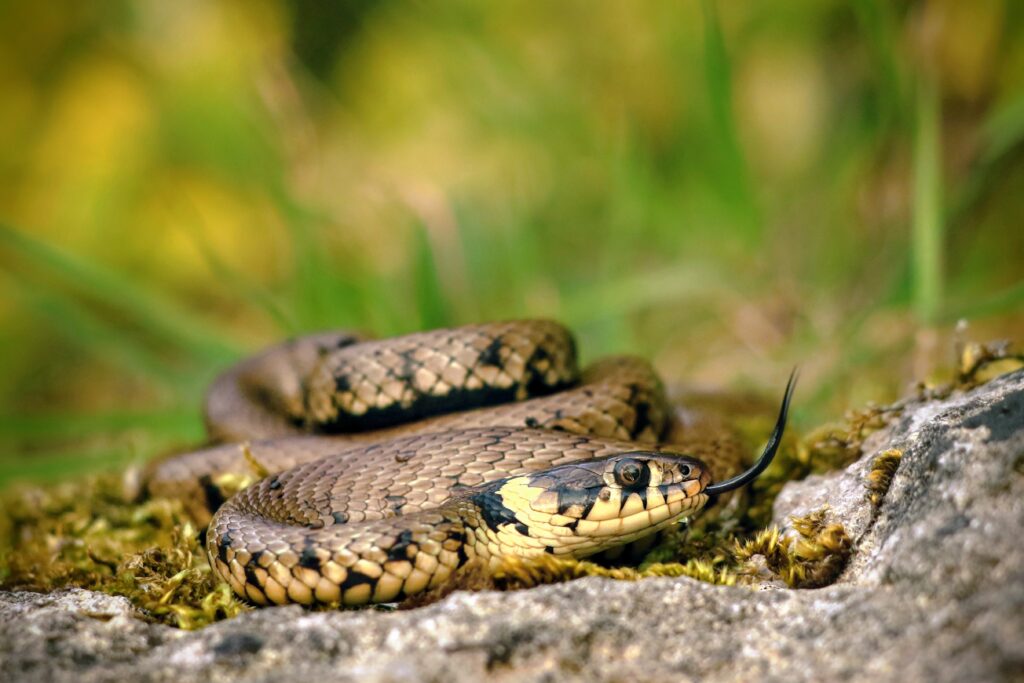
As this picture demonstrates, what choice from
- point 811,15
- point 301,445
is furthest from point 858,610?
point 811,15

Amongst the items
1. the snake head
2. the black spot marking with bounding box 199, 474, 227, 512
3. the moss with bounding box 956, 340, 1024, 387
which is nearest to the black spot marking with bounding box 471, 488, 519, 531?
the snake head

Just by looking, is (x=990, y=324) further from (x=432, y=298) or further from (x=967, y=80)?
(x=432, y=298)

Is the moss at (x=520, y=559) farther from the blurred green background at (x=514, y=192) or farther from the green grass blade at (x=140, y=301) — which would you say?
the green grass blade at (x=140, y=301)

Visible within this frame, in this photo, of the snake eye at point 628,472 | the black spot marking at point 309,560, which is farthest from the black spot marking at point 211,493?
the snake eye at point 628,472

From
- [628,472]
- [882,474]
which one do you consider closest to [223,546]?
[628,472]

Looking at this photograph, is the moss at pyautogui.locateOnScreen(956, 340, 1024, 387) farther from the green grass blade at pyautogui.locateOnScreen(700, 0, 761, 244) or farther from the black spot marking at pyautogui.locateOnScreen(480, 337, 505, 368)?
the green grass blade at pyautogui.locateOnScreen(700, 0, 761, 244)

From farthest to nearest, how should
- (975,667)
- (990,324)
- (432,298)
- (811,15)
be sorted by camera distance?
(811,15) → (990,324) → (432,298) → (975,667)

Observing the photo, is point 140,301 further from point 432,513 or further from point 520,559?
point 520,559
